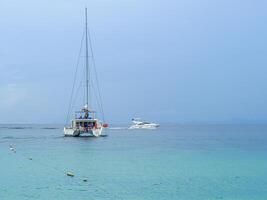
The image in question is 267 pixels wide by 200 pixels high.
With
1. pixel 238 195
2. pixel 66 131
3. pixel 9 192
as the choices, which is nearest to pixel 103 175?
pixel 9 192

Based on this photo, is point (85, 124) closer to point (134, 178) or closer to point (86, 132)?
point (86, 132)

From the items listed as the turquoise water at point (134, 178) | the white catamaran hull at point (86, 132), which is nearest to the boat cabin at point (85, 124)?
the white catamaran hull at point (86, 132)

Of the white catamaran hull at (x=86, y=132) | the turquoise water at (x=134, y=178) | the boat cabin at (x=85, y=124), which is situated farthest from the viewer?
the white catamaran hull at (x=86, y=132)

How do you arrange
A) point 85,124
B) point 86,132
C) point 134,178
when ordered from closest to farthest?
1. point 134,178
2. point 85,124
3. point 86,132

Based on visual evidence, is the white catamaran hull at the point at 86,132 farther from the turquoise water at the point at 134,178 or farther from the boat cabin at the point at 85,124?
the turquoise water at the point at 134,178

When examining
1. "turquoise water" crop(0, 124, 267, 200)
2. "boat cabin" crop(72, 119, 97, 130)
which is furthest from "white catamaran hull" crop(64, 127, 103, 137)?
"turquoise water" crop(0, 124, 267, 200)

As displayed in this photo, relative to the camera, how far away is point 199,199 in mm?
26688

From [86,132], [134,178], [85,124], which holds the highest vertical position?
[85,124]

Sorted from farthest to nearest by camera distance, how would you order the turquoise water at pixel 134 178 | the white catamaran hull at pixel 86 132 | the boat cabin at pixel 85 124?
the white catamaran hull at pixel 86 132 < the boat cabin at pixel 85 124 < the turquoise water at pixel 134 178

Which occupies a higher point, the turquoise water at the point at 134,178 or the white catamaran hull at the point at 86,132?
the turquoise water at the point at 134,178

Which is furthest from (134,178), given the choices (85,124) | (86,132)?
(86,132)

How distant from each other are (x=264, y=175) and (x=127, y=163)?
1290cm

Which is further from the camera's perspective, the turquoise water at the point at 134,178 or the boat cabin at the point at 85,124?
the boat cabin at the point at 85,124

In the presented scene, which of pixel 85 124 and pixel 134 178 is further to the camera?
pixel 85 124
